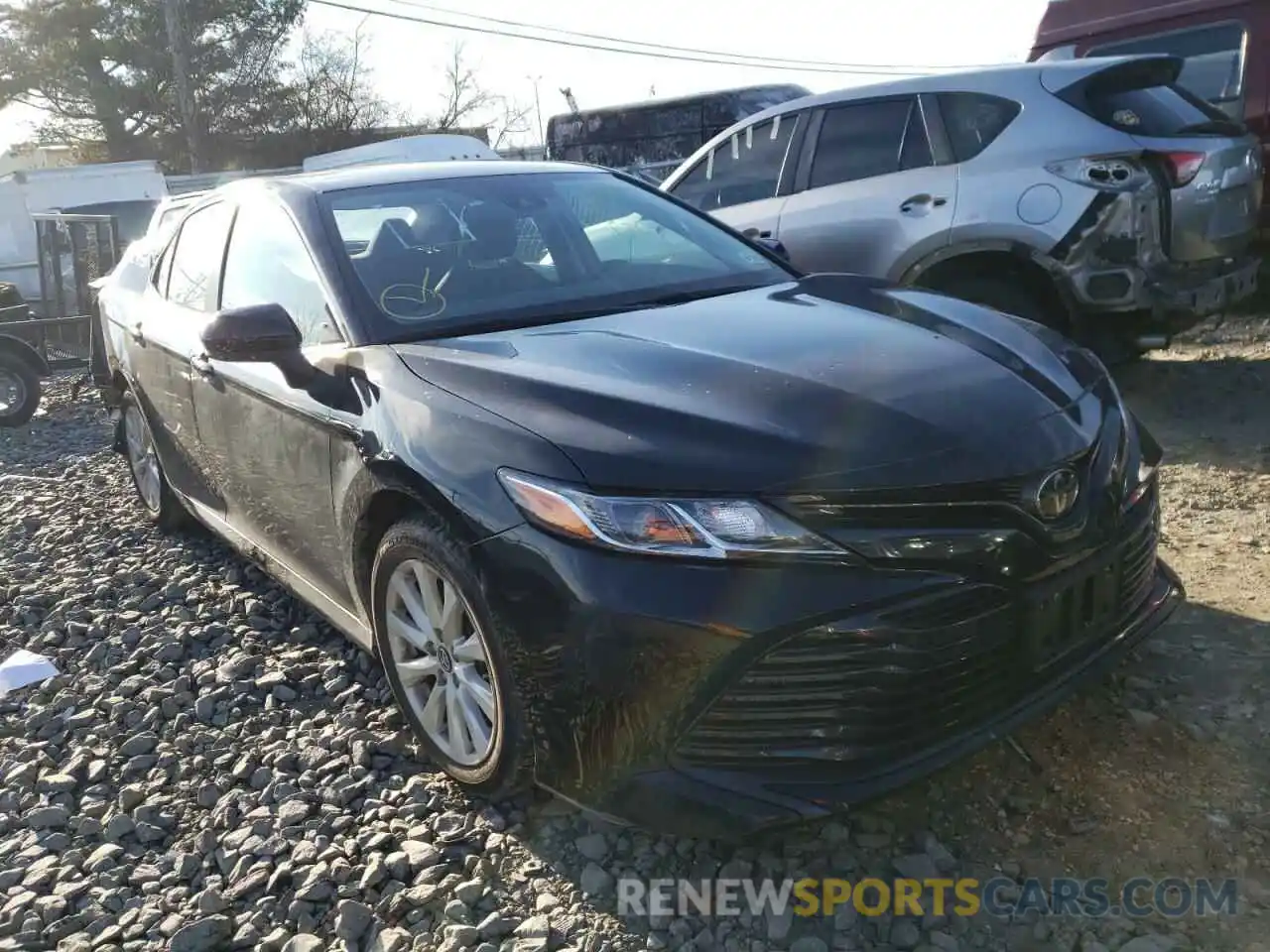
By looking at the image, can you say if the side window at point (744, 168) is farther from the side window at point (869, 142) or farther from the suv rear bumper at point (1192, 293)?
the suv rear bumper at point (1192, 293)

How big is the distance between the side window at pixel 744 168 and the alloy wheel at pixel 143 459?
3150 mm

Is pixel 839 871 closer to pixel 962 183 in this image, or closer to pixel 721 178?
pixel 962 183

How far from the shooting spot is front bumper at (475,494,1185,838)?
208 centimetres

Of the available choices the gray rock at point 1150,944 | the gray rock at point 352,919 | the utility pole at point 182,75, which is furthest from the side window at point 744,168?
the utility pole at point 182,75

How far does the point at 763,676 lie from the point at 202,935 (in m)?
1.43

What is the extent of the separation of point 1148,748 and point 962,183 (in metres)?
3.38

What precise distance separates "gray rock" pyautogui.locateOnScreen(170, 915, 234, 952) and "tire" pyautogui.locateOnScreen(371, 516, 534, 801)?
62 cm

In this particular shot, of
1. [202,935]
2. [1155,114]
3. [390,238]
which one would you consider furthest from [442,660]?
[1155,114]

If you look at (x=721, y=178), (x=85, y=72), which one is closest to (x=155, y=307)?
(x=721, y=178)

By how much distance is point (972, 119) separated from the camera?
17.7 feet

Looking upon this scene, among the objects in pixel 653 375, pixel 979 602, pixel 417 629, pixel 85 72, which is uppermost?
pixel 85 72

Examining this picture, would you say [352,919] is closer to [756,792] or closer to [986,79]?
[756,792]

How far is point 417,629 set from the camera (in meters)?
2.78

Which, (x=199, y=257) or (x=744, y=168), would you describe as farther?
(x=744, y=168)
